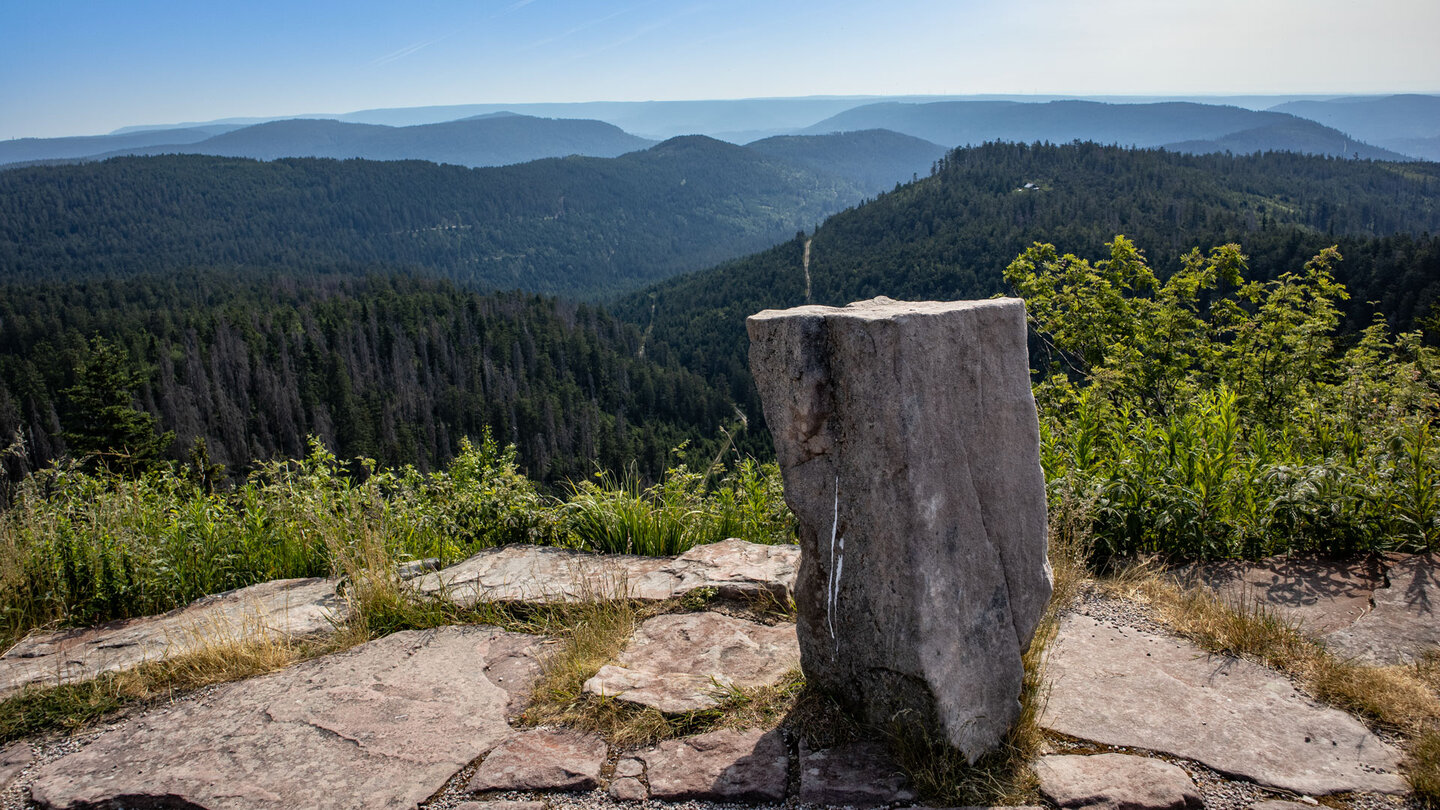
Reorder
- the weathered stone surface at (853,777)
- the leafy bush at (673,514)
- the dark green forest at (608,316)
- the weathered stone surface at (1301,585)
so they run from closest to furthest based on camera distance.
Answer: the weathered stone surface at (853,777) < the weathered stone surface at (1301,585) < the leafy bush at (673,514) < the dark green forest at (608,316)

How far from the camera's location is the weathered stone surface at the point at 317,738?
3.31m

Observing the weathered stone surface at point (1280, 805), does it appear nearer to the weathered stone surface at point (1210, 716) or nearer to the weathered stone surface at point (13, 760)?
the weathered stone surface at point (1210, 716)

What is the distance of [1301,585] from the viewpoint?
488 cm

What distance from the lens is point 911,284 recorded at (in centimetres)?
10550

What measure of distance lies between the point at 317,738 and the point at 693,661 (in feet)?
6.39

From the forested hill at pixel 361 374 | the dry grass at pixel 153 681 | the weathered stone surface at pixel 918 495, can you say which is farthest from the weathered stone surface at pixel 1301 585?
the forested hill at pixel 361 374

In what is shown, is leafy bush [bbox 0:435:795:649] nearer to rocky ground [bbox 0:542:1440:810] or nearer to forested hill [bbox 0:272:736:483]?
rocky ground [bbox 0:542:1440:810]

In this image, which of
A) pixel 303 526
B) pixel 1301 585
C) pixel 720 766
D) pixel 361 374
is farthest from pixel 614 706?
pixel 361 374

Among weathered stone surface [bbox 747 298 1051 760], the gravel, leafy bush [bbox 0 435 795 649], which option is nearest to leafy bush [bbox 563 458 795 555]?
leafy bush [bbox 0 435 795 649]

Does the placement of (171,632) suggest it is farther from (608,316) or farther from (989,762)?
(608,316)

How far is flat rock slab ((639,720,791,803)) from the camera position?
322 cm

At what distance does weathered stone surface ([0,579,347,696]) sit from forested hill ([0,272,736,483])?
69.3 meters

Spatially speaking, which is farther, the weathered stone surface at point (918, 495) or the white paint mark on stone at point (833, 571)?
the white paint mark on stone at point (833, 571)

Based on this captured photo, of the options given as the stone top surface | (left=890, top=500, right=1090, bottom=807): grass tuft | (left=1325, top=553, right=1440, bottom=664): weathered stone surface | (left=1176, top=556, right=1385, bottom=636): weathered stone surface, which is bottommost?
(left=1176, top=556, right=1385, bottom=636): weathered stone surface
